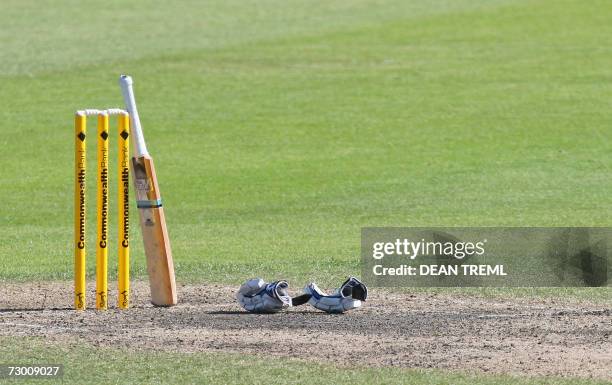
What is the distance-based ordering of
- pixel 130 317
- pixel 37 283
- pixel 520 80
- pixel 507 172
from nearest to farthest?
1. pixel 130 317
2. pixel 37 283
3. pixel 507 172
4. pixel 520 80

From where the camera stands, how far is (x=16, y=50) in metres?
29.4

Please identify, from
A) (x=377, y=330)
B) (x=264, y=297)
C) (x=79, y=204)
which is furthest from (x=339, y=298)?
(x=79, y=204)

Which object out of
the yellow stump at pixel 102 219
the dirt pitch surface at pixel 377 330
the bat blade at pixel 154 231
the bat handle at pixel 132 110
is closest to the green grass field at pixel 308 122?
the dirt pitch surface at pixel 377 330

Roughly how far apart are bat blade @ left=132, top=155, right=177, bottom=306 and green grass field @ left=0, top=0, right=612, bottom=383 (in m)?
1.54

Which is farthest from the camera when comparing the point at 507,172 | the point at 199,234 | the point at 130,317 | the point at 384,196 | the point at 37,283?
the point at 507,172

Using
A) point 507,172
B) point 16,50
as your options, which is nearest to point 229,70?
point 16,50

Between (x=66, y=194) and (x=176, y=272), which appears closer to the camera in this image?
(x=176, y=272)

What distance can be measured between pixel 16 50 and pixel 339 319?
2088cm

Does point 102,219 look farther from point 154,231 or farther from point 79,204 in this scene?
point 154,231

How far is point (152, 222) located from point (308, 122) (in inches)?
511

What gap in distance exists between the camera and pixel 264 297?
10.2 m

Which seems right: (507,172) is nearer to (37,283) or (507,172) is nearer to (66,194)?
(66,194)

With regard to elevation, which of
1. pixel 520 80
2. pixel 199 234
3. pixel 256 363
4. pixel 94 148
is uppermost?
pixel 520 80

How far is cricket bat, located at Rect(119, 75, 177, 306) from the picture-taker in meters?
10.4
